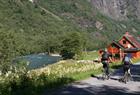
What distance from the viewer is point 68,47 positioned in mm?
121625

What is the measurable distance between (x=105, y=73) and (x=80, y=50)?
93524mm

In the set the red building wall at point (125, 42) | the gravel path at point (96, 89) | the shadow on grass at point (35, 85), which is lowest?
the gravel path at point (96, 89)

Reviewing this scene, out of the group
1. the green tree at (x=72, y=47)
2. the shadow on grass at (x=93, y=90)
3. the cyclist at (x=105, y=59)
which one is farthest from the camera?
the green tree at (x=72, y=47)

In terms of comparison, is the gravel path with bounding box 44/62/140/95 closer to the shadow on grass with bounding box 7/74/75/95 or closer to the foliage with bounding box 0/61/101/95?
the shadow on grass with bounding box 7/74/75/95

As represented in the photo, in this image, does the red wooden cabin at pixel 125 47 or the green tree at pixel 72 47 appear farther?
the green tree at pixel 72 47

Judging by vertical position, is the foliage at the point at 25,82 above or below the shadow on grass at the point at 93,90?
above

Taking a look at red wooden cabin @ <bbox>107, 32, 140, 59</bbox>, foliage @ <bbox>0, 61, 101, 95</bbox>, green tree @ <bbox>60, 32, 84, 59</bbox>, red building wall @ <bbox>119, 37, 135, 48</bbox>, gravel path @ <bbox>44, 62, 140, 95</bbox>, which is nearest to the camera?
foliage @ <bbox>0, 61, 101, 95</bbox>

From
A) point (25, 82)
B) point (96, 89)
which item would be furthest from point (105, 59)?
point (25, 82)

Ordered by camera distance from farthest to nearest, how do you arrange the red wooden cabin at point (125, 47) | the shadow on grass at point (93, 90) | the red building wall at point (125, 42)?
the red building wall at point (125, 42)
the red wooden cabin at point (125, 47)
the shadow on grass at point (93, 90)

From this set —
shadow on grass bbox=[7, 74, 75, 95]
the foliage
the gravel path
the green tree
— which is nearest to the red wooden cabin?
the green tree

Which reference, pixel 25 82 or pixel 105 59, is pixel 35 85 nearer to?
pixel 25 82

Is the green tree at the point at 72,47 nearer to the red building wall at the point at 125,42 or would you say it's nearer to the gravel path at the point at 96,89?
the red building wall at the point at 125,42

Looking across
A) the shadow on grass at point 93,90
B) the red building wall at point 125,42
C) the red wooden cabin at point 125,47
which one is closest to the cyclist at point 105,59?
the shadow on grass at point 93,90

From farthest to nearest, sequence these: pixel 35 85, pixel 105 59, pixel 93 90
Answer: pixel 105 59 → pixel 35 85 → pixel 93 90
